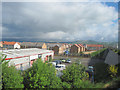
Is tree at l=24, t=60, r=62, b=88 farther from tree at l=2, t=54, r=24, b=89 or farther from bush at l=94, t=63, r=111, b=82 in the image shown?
bush at l=94, t=63, r=111, b=82

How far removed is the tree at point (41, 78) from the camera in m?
1.95

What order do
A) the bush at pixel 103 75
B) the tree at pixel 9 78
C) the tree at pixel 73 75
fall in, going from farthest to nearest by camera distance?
the bush at pixel 103 75 → the tree at pixel 73 75 → the tree at pixel 9 78

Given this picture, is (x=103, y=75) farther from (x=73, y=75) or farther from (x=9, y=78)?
(x=9, y=78)

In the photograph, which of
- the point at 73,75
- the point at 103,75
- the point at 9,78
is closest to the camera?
the point at 9,78

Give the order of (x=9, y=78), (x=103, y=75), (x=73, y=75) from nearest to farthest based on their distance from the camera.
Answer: (x=9, y=78) < (x=73, y=75) < (x=103, y=75)

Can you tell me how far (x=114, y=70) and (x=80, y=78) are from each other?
109 centimetres

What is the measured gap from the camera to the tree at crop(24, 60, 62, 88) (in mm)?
1947

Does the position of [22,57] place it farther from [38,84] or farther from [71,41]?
[71,41]

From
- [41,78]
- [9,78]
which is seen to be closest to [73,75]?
[41,78]

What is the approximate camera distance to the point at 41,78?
191cm

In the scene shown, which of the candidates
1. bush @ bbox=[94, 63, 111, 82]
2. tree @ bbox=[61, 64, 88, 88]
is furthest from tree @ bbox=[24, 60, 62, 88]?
bush @ bbox=[94, 63, 111, 82]

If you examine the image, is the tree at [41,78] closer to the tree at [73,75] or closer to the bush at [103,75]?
the tree at [73,75]

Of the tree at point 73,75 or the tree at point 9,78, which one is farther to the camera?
the tree at point 73,75

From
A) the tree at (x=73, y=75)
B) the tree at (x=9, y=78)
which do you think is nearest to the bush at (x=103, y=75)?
the tree at (x=73, y=75)
